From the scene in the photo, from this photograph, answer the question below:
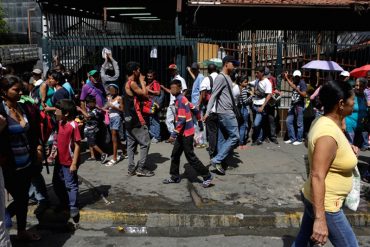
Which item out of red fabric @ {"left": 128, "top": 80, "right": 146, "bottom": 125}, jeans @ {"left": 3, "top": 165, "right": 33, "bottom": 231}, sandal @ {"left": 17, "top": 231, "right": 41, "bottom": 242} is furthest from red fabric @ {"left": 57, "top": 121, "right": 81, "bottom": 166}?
red fabric @ {"left": 128, "top": 80, "right": 146, "bottom": 125}

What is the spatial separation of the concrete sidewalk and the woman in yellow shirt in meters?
2.36

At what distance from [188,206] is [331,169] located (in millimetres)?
3035

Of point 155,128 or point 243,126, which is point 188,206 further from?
point 155,128

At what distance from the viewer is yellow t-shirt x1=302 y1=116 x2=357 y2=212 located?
9.90ft

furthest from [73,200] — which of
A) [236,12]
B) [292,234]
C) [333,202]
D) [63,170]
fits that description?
[236,12]

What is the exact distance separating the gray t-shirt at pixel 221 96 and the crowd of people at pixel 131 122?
2 centimetres

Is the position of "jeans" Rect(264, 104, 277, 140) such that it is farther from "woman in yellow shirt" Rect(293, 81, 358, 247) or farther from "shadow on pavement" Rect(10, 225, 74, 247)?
"woman in yellow shirt" Rect(293, 81, 358, 247)

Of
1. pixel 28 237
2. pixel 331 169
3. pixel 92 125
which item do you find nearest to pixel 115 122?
pixel 92 125

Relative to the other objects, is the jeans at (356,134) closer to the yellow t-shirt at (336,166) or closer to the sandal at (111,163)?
the yellow t-shirt at (336,166)

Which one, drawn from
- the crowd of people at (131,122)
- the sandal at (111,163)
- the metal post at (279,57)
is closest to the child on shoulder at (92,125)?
the crowd of people at (131,122)

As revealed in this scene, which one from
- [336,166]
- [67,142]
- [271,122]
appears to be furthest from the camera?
[271,122]

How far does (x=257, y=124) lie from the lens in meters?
9.27

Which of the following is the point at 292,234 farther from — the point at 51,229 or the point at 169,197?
the point at 51,229

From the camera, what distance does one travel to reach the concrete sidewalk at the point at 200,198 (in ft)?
18.0
